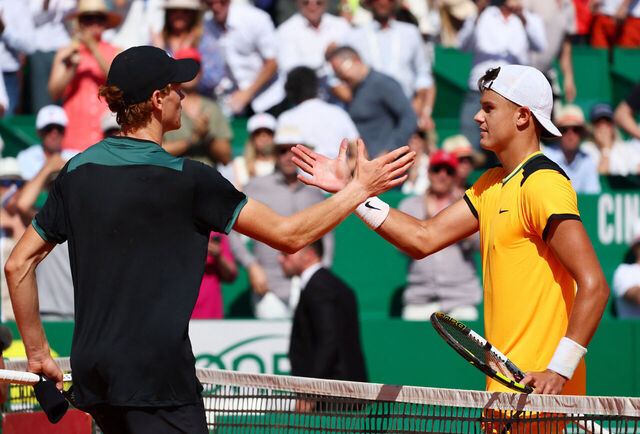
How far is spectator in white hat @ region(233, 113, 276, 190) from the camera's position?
34.0ft

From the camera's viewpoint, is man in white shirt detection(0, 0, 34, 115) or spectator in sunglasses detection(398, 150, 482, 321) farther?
man in white shirt detection(0, 0, 34, 115)

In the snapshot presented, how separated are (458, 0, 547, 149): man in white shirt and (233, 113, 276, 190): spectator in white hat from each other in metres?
2.46

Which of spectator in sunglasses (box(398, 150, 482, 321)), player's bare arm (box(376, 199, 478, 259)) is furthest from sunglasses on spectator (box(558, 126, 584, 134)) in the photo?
Answer: player's bare arm (box(376, 199, 478, 259))

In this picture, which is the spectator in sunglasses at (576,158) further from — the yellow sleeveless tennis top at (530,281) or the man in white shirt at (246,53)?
the yellow sleeveless tennis top at (530,281)

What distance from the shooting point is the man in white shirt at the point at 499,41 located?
1178 centimetres

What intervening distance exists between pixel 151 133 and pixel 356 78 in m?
7.41

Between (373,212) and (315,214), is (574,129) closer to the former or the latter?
(373,212)

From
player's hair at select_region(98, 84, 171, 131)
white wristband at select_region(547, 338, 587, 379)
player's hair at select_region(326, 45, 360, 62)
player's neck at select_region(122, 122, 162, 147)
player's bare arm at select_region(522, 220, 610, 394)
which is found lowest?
white wristband at select_region(547, 338, 587, 379)

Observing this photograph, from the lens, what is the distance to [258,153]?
1048 centimetres

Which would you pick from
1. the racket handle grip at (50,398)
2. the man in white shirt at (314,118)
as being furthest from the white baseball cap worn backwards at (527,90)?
the man in white shirt at (314,118)

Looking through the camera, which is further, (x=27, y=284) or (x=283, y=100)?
(x=283, y=100)

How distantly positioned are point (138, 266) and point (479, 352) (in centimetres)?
140

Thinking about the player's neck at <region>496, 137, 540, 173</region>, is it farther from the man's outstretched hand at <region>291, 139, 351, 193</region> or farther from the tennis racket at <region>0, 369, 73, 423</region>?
the tennis racket at <region>0, 369, 73, 423</region>

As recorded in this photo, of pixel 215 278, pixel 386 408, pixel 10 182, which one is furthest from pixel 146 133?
pixel 10 182
